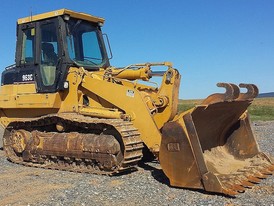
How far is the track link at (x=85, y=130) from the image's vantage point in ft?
24.3

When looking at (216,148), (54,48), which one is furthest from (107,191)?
(54,48)

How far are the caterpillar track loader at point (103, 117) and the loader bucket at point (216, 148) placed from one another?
2cm

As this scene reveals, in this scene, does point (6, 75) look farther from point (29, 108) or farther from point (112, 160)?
point (112, 160)

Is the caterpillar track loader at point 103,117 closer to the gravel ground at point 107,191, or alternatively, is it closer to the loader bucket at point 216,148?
the loader bucket at point 216,148

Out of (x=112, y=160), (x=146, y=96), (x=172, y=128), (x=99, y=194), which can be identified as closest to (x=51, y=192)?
(x=99, y=194)

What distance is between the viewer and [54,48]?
9.14 metres

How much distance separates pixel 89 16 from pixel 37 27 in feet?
4.23

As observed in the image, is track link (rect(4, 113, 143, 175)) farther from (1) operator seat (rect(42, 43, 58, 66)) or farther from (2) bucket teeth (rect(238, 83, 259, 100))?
(2) bucket teeth (rect(238, 83, 259, 100))

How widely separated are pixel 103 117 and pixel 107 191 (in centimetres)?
213

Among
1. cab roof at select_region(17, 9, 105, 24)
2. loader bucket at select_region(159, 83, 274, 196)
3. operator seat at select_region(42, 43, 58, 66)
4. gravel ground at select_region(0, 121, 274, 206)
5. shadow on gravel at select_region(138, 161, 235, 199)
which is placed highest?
cab roof at select_region(17, 9, 105, 24)

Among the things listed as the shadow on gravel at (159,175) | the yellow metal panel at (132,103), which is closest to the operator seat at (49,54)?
the yellow metal panel at (132,103)

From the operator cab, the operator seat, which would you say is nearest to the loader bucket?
the operator cab

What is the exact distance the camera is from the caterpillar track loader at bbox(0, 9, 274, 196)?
6.52 meters

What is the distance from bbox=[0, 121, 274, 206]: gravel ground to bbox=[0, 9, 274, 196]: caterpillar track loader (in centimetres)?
20
